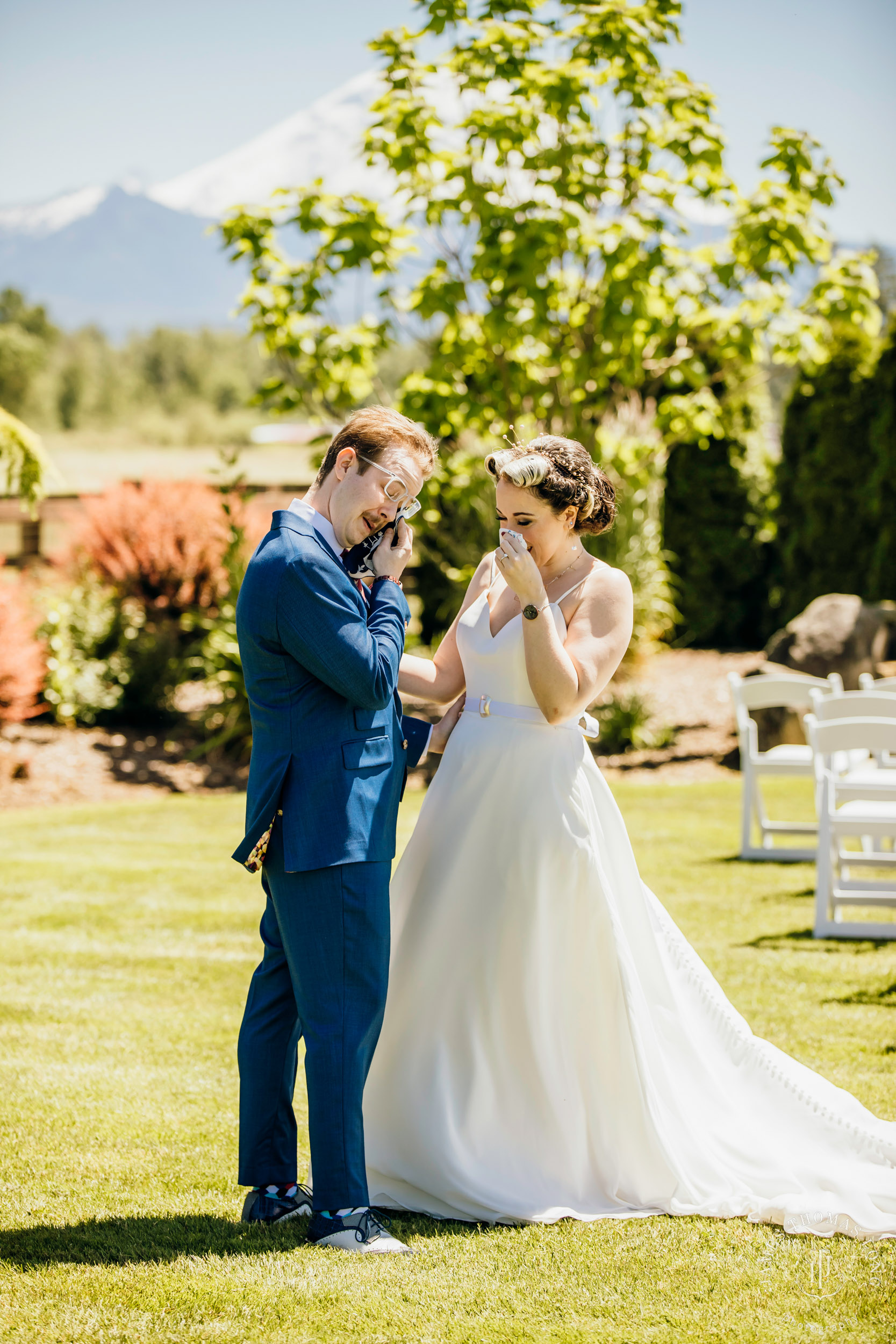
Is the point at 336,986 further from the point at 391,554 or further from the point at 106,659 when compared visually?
the point at 106,659

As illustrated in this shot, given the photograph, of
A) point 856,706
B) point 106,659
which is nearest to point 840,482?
point 856,706

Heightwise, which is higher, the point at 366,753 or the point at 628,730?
the point at 366,753

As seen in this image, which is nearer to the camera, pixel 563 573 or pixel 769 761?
pixel 563 573

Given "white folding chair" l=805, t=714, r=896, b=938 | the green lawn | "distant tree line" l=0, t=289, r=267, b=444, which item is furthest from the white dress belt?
"distant tree line" l=0, t=289, r=267, b=444

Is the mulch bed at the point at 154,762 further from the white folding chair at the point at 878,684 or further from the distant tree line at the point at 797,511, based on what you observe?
the distant tree line at the point at 797,511

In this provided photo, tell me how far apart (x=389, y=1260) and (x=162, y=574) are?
828cm

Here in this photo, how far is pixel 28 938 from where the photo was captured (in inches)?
225

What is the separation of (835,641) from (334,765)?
8649mm

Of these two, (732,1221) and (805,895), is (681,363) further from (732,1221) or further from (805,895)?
(732,1221)

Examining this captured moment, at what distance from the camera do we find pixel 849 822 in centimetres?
568

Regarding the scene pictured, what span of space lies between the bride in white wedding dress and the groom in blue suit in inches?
11.6

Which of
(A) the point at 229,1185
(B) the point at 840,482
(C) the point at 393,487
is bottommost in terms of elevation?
(A) the point at 229,1185

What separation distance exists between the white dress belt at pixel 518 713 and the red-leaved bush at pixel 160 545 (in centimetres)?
715

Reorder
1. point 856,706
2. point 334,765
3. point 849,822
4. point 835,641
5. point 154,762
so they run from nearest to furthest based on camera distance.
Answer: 1. point 334,765
2. point 849,822
3. point 856,706
4. point 154,762
5. point 835,641
